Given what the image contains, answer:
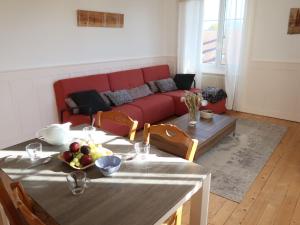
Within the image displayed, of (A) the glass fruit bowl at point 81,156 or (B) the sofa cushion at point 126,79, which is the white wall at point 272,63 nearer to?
(B) the sofa cushion at point 126,79

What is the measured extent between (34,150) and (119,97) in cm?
239

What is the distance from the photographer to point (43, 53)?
128 inches

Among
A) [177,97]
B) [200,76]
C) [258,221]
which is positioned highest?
[200,76]

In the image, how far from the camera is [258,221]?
1.93 m

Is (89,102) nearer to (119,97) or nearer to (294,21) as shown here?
(119,97)

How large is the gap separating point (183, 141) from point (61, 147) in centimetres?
77

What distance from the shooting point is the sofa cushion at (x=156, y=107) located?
3715mm

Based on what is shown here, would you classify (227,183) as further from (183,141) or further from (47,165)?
(47,165)

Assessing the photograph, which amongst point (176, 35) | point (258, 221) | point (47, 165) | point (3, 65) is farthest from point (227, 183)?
point (176, 35)

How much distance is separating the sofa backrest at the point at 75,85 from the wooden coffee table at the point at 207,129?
1389mm

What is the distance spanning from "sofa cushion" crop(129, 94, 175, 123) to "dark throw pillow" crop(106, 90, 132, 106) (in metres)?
0.13

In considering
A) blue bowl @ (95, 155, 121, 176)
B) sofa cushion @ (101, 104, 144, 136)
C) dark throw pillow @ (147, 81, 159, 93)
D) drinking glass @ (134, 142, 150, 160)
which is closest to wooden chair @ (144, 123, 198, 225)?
drinking glass @ (134, 142, 150, 160)

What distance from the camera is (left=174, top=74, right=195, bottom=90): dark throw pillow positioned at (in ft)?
15.5

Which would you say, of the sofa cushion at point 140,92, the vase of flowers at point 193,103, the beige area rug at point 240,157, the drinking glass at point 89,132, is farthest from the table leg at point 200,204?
the sofa cushion at point 140,92
